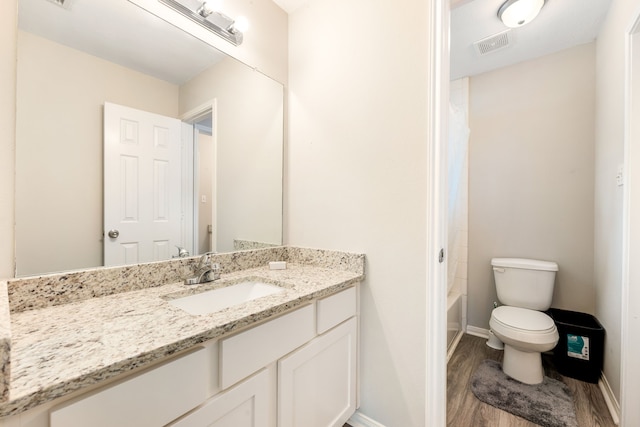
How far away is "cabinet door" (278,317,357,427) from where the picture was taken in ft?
3.10

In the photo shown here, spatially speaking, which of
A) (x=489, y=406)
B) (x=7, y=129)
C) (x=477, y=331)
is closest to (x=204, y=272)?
(x=7, y=129)

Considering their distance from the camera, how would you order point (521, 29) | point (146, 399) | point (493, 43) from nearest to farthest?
point (146, 399), point (521, 29), point (493, 43)

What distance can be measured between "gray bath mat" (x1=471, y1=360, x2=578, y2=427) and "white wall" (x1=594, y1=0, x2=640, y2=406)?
26 cm

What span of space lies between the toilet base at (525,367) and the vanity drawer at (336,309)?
1.30m

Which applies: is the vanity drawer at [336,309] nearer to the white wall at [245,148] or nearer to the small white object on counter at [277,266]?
the small white object on counter at [277,266]

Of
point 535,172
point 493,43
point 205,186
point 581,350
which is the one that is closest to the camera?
point 205,186

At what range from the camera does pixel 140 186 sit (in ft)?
3.57

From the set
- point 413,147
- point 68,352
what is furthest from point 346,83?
point 68,352

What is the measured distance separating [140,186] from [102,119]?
27cm

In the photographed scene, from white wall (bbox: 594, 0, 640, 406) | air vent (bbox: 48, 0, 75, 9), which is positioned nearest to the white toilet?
white wall (bbox: 594, 0, 640, 406)

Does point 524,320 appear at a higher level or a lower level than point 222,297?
lower

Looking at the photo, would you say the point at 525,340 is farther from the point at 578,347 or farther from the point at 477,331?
the point at 477,331

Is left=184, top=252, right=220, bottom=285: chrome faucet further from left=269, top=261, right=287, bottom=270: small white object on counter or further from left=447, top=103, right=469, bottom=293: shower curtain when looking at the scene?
left=447, top=103, right=469, bottom=293: shower curtain

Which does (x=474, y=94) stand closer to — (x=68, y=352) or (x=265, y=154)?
(x=265, y=154)
